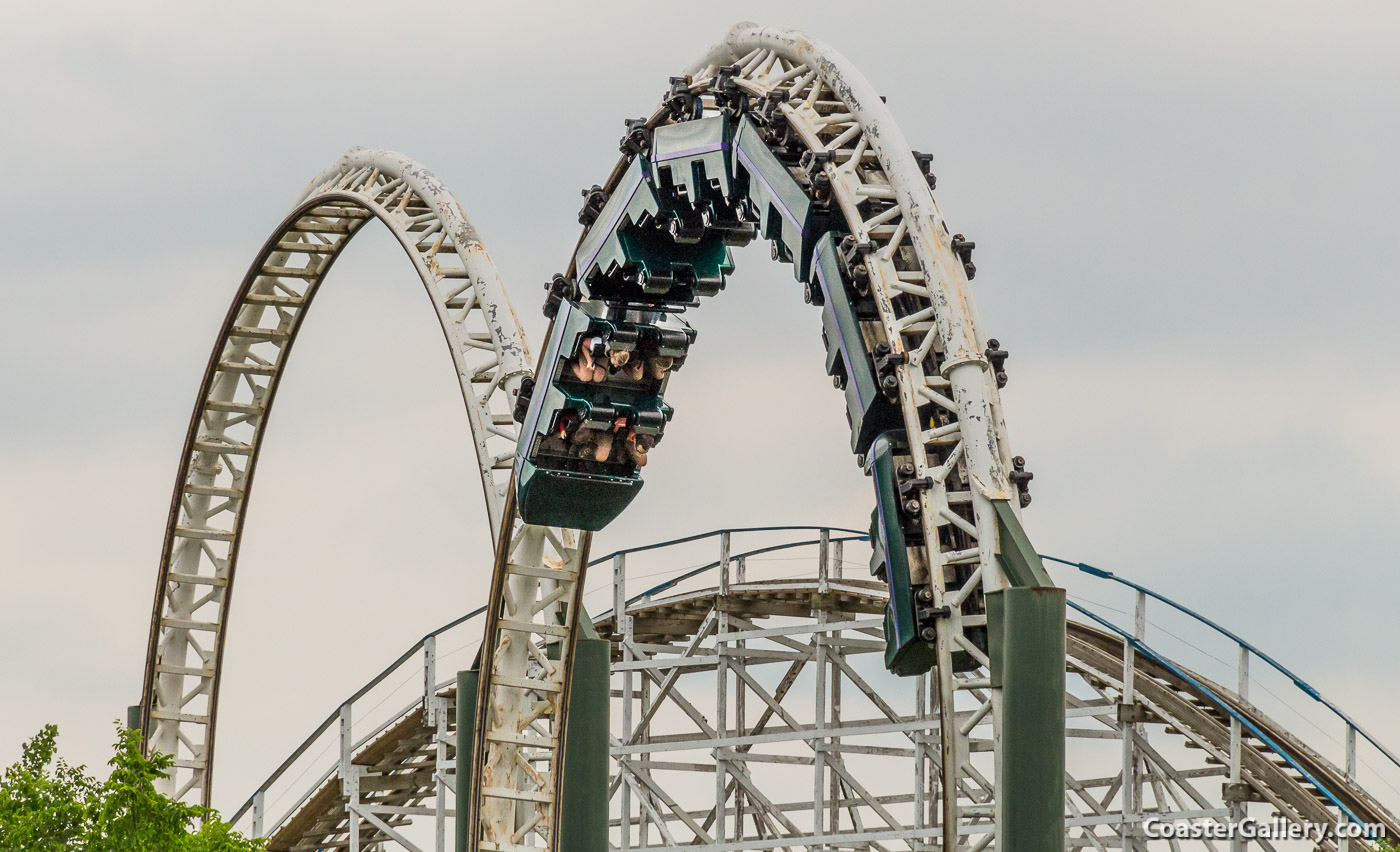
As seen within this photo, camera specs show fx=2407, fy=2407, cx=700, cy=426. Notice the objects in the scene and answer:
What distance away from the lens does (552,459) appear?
1866 cm

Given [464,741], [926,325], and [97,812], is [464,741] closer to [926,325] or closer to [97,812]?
[97,812]

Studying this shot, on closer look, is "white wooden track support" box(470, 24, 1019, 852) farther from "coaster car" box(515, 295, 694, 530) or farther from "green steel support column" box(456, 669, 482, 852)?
"green steel support column" box(456, 669, 482, 852)

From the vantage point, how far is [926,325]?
41.8 feet

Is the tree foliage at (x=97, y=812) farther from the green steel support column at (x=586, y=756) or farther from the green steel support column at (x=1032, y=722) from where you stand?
the green steel support column at (x=1032, y=722)

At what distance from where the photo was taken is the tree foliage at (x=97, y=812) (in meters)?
19.2

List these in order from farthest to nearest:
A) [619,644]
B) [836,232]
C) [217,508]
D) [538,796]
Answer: [619,644] → [217,508] → [538,796] → [836,232]

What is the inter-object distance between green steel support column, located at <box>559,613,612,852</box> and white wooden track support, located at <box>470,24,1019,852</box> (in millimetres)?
4738

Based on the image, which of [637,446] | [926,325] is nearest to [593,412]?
[637,446]

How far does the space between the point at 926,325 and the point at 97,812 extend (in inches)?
390

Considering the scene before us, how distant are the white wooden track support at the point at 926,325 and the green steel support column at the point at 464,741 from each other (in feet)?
18.7

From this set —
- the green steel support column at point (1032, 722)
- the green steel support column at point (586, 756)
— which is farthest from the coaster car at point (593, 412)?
the green steel support column at point (1032, 722)

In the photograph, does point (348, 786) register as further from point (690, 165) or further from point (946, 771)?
point (946, 771)

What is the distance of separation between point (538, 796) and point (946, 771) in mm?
7841

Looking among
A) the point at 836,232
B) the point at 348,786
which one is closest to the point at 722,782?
the point at 348,786
